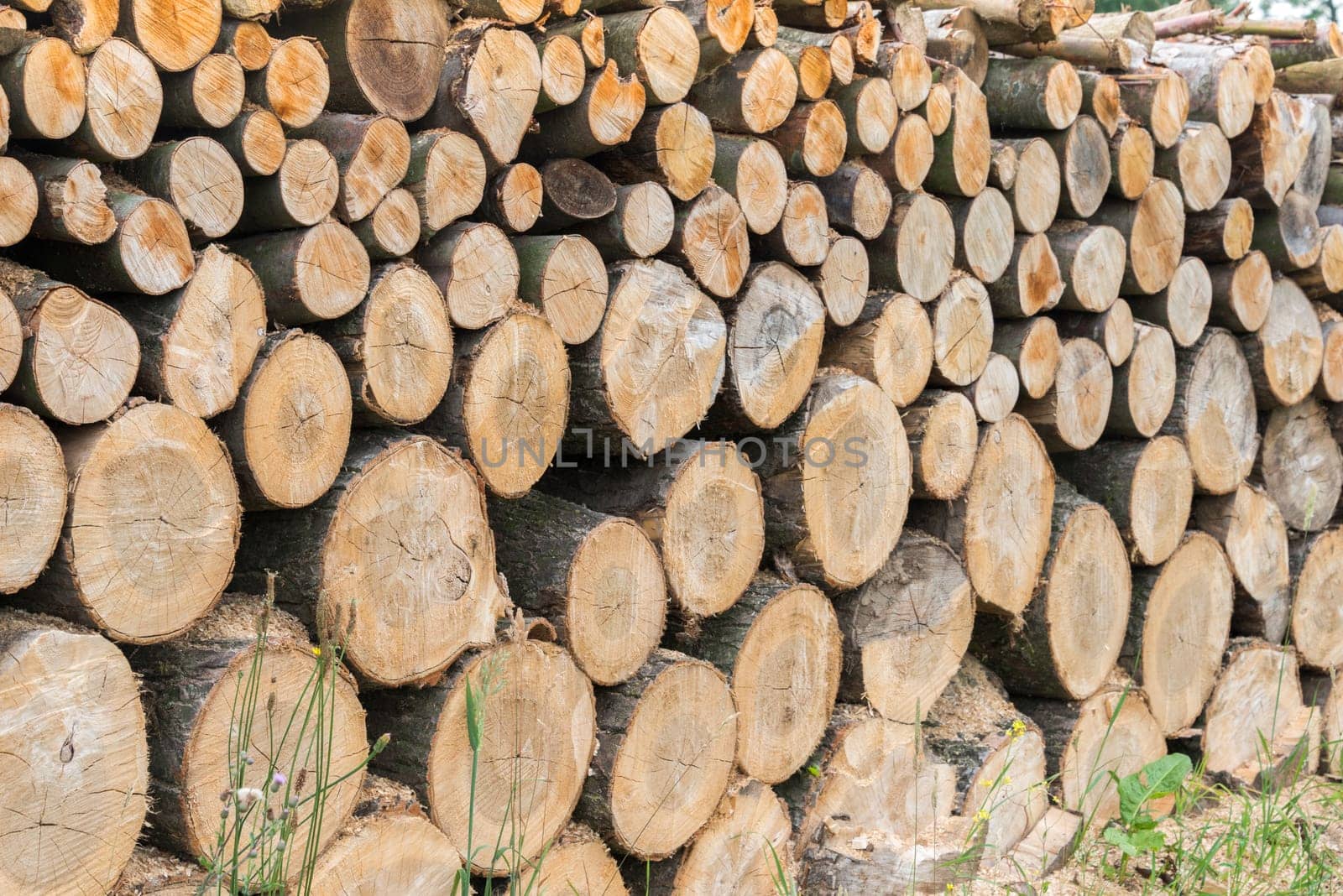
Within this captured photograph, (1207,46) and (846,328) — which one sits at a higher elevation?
(1207,46)

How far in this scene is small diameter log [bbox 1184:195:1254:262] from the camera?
13.2ft

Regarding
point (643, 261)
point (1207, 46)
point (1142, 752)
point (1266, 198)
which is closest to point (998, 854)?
point (1142, 752)

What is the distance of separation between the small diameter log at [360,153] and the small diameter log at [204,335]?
22cm

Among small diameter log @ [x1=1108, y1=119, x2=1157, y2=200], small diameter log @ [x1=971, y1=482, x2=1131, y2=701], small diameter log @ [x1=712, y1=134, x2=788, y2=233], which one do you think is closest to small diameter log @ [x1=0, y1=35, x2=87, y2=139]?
small diameter log @ [x1=712, y1=134, x2=788, y2=233]

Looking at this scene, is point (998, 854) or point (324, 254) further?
point (998, 854)

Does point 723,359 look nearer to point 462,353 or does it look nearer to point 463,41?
point 462,353

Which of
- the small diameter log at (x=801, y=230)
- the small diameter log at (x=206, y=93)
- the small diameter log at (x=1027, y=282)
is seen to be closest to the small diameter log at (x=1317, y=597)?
the small diameter log at (x=1027, y=282)

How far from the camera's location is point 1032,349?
11.5 ft

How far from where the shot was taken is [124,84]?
1808mm

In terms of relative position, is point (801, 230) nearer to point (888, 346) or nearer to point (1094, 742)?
point (888, 346)

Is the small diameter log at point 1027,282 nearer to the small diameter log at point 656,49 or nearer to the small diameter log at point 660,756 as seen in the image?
the small diameter log at point 656,49

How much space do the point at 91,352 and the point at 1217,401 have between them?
3.54m

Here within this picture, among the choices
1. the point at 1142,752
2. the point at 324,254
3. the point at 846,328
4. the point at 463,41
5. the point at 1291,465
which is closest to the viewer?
the point at 324,254

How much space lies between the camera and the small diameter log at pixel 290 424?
1.99 meters
